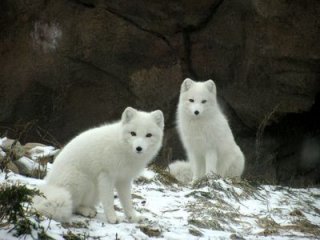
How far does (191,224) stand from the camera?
546 centimetres

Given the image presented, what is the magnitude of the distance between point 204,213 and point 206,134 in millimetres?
2238

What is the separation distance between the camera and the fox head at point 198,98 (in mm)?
7922

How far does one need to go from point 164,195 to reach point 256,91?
387 cm

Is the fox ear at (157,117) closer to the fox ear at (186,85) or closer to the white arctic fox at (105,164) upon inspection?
the white arctic fox at (105,164)

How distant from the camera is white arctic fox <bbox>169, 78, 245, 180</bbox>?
795 cm

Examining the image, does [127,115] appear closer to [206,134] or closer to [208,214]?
[208,214]

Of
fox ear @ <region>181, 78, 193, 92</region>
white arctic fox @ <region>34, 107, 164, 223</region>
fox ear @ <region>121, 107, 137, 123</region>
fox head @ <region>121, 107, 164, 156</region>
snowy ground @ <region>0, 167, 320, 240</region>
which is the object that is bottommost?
snowy ground @ <region>0, 167, 320, 240</region>

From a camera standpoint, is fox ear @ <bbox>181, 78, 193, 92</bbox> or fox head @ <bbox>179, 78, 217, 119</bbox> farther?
fox ear @ <bbox>181, 78, 193, 92</bbox>

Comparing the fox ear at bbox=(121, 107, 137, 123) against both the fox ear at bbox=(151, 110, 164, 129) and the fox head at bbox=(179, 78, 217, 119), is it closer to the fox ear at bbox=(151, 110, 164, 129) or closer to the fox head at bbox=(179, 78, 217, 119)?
the fox ear at bbox=(151, 110, 164, 129)

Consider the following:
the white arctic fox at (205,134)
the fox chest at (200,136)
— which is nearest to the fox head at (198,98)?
the white arctic fox at (205,134)

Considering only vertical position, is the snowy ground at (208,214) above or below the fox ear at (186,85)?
below

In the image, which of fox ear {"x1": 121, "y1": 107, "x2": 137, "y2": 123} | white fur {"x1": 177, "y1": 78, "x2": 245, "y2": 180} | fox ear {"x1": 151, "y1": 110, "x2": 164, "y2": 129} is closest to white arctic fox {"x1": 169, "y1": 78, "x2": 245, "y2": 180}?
white fur {"x1": 177, "y1": 78, "x2": 245, "y2": 180}

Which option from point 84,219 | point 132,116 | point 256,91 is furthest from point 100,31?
point 84,219

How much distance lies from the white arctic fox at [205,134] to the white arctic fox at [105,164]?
8.39 ft
